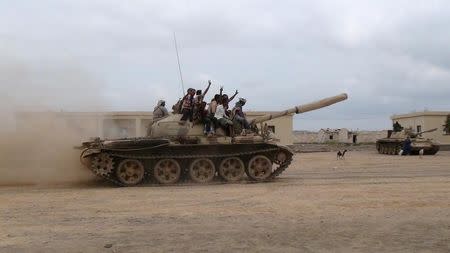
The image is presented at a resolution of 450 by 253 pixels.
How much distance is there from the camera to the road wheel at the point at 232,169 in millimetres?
18016

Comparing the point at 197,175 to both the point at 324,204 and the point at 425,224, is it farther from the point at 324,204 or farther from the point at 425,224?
the point at 425,224

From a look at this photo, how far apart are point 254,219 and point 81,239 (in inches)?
121

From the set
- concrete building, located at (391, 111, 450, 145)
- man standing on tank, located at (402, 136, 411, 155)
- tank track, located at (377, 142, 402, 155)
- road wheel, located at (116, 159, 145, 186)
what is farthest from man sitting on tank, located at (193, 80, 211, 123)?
concrete building, located at (391, 111, 450, 145)

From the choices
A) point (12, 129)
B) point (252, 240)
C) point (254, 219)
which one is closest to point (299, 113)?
point (12, 129)

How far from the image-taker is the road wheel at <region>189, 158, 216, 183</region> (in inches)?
698

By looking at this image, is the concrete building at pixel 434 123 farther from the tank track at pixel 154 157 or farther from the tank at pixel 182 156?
→ the tank at pixel 182 156

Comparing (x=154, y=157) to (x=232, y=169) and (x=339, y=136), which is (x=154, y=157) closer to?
(x=232, y=169)

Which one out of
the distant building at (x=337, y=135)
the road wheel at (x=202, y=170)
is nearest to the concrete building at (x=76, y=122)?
the road wheel at (x=202, y=170)

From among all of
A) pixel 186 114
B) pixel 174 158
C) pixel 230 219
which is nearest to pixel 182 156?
pixel 174 158

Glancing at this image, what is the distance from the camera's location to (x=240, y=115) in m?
19.1

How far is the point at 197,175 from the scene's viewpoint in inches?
702

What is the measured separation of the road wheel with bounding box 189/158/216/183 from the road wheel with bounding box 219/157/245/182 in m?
0.32

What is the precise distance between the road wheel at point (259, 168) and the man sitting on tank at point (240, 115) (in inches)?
48.4

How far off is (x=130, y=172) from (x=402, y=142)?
28.2m
